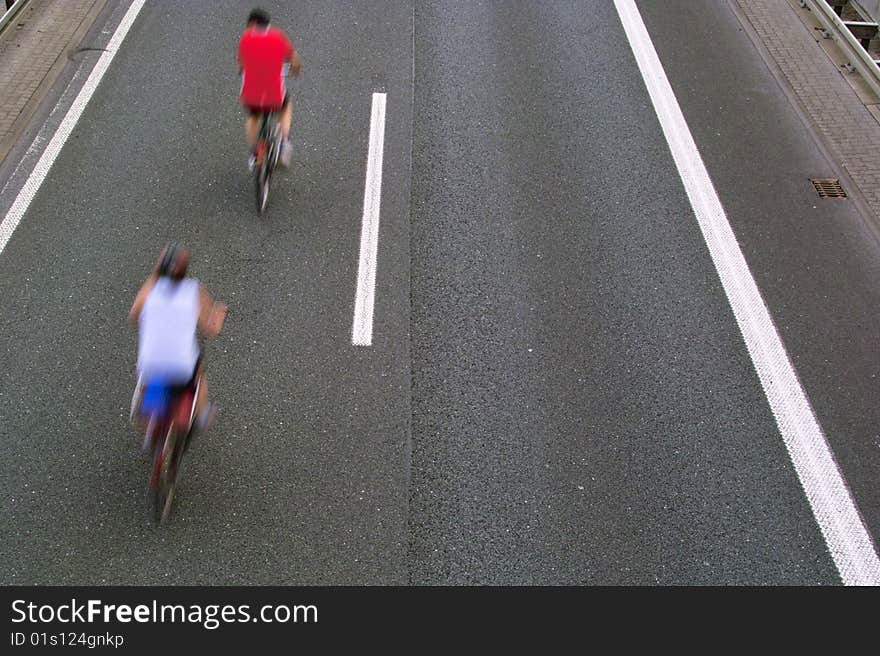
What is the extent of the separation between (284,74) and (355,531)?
5.10 meters

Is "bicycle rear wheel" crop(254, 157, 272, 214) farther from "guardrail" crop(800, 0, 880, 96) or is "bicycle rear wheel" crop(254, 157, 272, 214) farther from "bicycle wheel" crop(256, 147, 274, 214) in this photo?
"guardrail" crop(800, 0, 880, 96)

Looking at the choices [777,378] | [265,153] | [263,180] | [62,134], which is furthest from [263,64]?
[777,378]

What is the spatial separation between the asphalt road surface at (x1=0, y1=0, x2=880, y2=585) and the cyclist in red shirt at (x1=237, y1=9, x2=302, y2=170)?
1085mm

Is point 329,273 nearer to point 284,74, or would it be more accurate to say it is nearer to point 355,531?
point 284,74

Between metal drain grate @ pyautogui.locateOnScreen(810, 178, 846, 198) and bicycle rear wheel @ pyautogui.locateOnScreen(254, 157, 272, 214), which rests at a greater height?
bicycle rear wheel @ pyautogui.locateOnScreen(254, 157, 272, 214)

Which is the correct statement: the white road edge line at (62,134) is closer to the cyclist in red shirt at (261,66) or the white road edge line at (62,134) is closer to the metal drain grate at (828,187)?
the cyclist in red shirt at (261,66)

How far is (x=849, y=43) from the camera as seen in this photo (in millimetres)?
13055

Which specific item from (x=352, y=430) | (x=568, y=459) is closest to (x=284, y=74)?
(x=352, y=430)

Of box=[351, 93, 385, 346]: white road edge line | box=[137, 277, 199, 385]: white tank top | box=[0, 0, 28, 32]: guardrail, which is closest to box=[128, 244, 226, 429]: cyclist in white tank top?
box=[137, 277, 199, 385]: white tank top

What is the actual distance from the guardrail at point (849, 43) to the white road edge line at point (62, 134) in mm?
10114

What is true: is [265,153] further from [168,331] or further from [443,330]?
[168,331]

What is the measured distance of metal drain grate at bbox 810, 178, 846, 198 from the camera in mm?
10664

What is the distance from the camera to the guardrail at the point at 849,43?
40.8 feet
